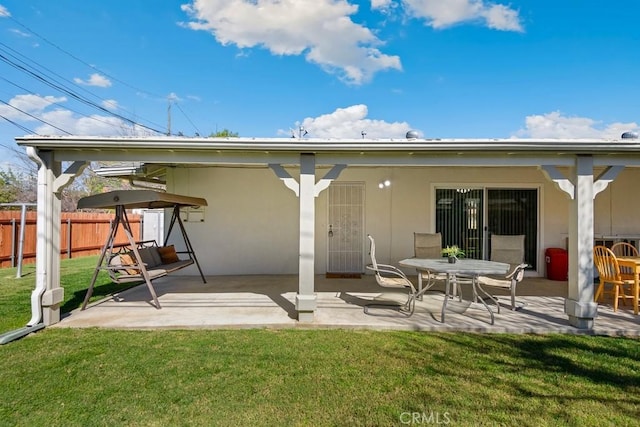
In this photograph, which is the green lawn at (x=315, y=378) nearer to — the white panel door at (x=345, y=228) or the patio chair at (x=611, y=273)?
the patio chair at (x=611, y=273)

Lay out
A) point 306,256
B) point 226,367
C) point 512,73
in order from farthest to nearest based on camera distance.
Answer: point 512,73 < point 306,256 < point 226,367

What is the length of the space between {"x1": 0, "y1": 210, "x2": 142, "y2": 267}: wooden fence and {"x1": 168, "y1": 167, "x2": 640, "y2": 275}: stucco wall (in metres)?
5.87

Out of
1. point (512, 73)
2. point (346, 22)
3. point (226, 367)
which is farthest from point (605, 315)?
point (346, 22)

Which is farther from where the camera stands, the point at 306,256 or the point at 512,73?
the point at 512,73

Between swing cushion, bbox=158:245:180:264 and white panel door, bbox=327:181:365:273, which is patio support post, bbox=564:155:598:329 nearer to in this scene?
white panel door, bbox=327:181:365:273

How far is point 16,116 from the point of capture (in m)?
16.1

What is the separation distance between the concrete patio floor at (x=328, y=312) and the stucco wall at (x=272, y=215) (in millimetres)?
1595

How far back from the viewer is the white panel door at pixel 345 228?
824 cm

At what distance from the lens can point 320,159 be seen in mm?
4633

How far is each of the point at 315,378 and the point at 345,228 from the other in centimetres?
537

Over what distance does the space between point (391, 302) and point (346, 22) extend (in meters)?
9.77

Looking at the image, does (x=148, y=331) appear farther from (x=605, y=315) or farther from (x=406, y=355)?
(x=605, y=315)

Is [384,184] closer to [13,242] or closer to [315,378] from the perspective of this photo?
[315,378]

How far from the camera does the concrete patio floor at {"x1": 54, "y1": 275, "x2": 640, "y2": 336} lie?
434 cm
